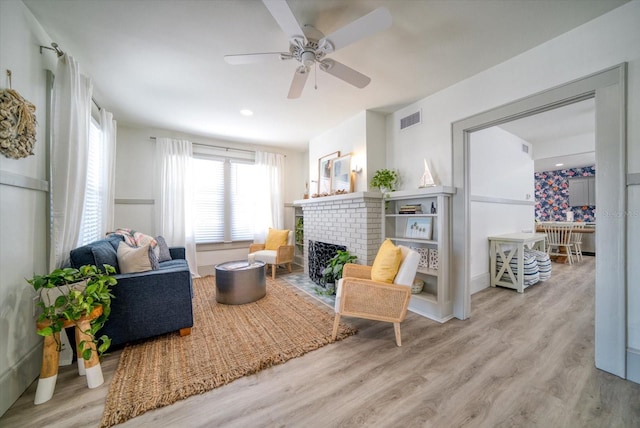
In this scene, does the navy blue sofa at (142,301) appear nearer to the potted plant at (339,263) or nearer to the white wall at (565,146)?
the potted plant at (339,263)

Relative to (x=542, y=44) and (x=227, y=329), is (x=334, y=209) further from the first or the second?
(x=542, y=44)

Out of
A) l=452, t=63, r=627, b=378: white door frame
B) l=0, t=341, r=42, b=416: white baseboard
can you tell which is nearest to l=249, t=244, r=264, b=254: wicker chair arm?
l=0, t=341, r=42, b=416: white baseboard

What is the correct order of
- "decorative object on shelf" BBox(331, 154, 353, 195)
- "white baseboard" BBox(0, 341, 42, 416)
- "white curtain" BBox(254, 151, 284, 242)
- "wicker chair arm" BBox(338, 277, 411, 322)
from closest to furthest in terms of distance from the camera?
"white baseboard" BBox(0, 341, 42, 416), "wicker chair arm" BBox(338, 277, 411, 322), "decorative object on shelf" BBox(331, 154, 353, 195), "white curtain" BBox(254, 151, 284, 242)

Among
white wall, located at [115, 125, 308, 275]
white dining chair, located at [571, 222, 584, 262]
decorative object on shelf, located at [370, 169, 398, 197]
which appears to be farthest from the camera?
white dining chair, located at [571, 222, 584, 262]

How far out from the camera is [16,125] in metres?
1.55

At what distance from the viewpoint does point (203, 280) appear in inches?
163

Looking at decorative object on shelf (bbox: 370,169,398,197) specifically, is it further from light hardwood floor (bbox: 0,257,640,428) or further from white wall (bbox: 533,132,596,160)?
white wall (bbox: 533,132,596,160)

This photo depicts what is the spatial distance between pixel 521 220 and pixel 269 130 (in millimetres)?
5006

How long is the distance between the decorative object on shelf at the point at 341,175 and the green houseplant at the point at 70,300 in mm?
2842

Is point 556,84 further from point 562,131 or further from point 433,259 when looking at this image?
point 562,131

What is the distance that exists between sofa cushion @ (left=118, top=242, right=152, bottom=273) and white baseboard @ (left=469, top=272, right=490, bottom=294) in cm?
409

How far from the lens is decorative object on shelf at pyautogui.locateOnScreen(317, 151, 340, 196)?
13.1ft

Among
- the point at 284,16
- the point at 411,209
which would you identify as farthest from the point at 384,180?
the point at 284,16

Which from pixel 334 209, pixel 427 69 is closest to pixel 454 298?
pixel 334 209
